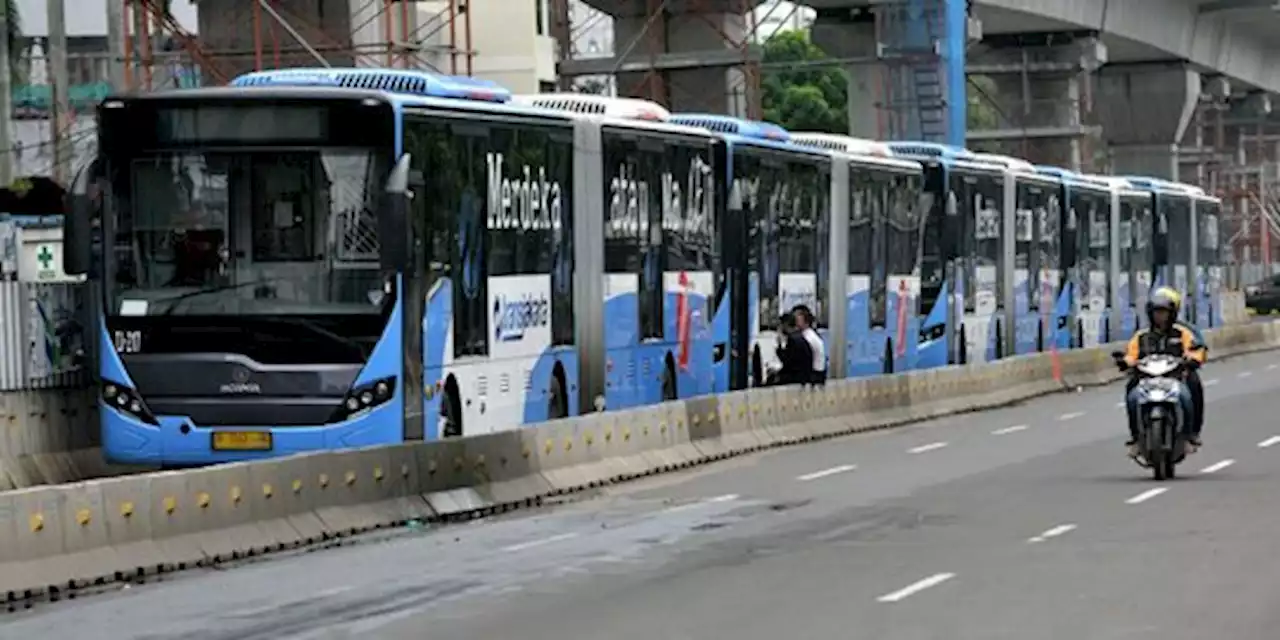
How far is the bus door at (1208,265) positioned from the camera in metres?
73.4

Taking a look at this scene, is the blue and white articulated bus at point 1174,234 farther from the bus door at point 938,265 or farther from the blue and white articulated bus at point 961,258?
the bus door at point 938,265

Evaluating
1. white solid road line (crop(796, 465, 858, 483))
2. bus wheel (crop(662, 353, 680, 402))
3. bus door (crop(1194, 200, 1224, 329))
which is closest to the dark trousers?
white solid road line (crop(796, 465, 858, 483))

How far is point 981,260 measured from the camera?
51.8 m

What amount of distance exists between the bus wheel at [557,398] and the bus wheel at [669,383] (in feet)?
13.6

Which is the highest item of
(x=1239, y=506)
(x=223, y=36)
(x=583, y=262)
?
(x=223, y=36)

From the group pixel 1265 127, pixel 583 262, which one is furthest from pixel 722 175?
pixel 1265 127

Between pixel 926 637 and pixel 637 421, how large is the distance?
51.5 feet

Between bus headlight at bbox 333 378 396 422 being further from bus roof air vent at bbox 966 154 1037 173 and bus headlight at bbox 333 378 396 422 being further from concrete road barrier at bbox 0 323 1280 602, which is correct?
bus roof air vent at bbox 966 154 1037 173

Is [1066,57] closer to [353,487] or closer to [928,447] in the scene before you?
[928,447]

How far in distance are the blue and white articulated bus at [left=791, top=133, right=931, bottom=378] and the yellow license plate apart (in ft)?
61.1

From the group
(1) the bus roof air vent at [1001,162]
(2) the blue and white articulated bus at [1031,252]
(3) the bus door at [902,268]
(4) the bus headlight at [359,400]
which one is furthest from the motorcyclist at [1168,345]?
(2) the blue and white articulated bus at [1031,252]

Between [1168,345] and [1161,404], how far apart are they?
2.07 feet

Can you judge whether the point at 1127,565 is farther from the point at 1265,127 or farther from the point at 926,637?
the point at 1265,127

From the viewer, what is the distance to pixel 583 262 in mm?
30609
